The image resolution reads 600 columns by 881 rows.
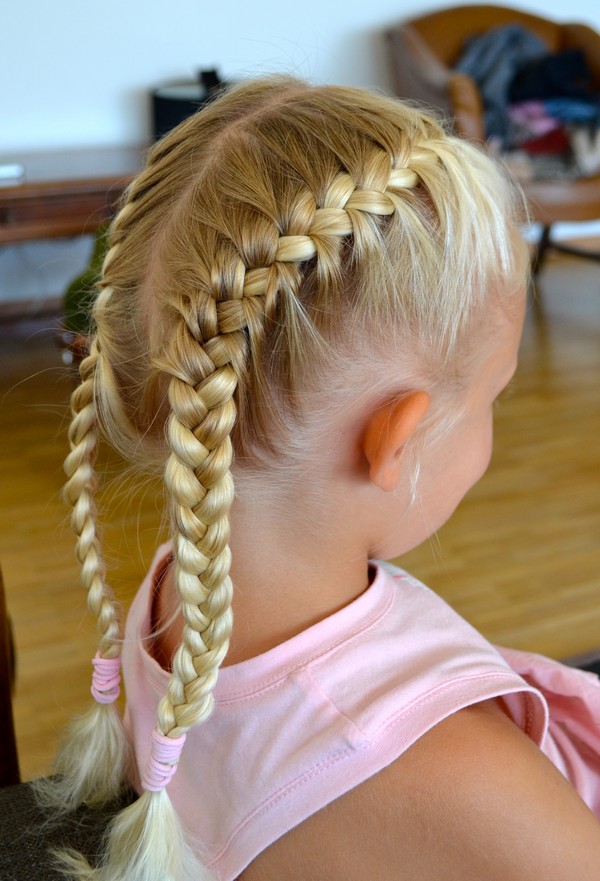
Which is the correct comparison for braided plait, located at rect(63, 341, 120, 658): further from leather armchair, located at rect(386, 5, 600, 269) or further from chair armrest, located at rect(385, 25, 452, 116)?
chair armrest, located at rect(385, 25, 452, 116)

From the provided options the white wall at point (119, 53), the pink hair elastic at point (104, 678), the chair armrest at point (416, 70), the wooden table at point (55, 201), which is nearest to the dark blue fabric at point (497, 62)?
the chair armrest at point (416, 70)

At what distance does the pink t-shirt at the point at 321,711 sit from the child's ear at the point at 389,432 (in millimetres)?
103

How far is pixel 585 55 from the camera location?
3.33 m

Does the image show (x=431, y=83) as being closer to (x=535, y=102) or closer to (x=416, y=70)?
(x=416, y=70)

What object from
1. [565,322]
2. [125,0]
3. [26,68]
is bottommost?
[565,322]

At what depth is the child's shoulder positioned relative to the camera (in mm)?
555

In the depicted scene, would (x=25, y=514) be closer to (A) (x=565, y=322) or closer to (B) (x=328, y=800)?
(B) (x=328, y=800)

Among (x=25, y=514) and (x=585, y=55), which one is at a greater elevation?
(x=585, y=55)

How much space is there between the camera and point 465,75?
2973 millimetres

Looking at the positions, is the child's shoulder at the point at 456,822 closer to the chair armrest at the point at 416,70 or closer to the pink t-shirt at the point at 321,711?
the pink t-shirt at the point at 321,711

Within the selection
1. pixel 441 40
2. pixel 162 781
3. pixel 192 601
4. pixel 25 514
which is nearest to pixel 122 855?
pixel 162 781

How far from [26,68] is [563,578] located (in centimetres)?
234

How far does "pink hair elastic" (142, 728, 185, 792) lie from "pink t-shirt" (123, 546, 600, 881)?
0.06m

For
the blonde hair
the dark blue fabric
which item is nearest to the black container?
the dark blue fabric
